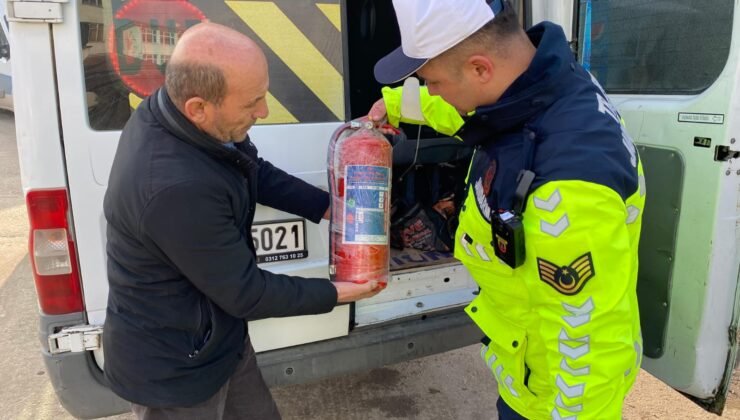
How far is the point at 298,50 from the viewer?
2045 millimetres

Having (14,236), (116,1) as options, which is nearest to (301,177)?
(116,1)

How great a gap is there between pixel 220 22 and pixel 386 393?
232cm

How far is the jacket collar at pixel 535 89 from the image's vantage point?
4.44ft

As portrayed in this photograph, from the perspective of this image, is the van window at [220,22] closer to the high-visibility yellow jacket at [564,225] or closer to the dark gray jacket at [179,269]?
the dark gray jacket at [179,269]

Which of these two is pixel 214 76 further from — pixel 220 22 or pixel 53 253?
pixel 53 253

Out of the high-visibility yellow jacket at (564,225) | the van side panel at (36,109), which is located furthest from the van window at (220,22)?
the high-visibility yellow jacket at (564,225)

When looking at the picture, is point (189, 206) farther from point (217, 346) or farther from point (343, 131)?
point (343, 131)

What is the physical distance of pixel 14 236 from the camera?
562cm

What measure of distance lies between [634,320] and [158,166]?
1.38 meters

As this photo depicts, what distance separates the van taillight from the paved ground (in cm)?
132

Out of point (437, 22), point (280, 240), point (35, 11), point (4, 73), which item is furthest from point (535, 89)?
point (4, 73)

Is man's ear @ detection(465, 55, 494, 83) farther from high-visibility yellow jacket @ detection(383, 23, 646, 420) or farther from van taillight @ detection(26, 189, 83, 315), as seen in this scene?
van taillight @ detection(26, 189, 83, 315)

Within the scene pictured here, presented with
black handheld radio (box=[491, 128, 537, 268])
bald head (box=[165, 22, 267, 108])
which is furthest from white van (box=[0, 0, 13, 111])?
black handheld radio (box=[491, 128, 537, 268])

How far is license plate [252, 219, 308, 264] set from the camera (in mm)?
2117
